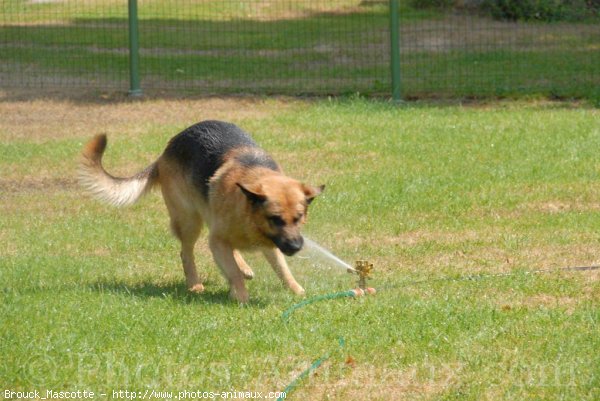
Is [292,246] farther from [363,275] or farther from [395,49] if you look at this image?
[395,49]

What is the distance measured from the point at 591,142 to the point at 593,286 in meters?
5.23

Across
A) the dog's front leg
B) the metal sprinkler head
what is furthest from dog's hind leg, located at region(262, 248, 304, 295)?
the metal sprinkler head

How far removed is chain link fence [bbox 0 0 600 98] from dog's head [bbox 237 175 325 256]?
30.5ft

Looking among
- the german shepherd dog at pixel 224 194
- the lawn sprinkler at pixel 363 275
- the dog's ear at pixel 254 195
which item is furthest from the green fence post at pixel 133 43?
the lawn sprinkler at pixel 363 275

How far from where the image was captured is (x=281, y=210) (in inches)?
281

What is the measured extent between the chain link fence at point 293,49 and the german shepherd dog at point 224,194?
8325mm

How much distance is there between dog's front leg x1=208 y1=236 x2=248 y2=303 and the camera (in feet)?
24.5

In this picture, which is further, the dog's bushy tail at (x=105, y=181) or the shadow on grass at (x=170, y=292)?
the dog's bushy tail at (x=105, y=181)

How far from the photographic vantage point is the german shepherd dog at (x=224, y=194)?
23.6ft

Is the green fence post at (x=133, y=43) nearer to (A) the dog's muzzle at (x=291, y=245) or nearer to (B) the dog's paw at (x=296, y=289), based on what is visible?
(B) the dog's paw at (x=296, y=289)

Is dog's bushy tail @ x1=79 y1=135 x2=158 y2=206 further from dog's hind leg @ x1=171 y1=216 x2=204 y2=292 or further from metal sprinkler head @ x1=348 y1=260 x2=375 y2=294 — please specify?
metal sprinkler head @ x1=348 y1=260 x2=375 y2=294

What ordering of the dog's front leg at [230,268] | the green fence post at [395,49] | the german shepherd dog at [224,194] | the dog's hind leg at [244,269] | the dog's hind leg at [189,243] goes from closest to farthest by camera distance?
1. the german shepherd dog at [224,194]
2. the dog's front leg at [230,268]
3. the dog's hind leg at [189,243]
4. the dog's hind leg at [244,269]
5. the green fence post at [395,49]

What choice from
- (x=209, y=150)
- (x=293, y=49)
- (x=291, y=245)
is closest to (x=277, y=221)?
(x=291, y=245)

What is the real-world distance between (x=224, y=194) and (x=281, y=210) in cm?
67
